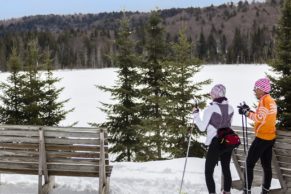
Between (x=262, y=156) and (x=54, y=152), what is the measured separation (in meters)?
3.02

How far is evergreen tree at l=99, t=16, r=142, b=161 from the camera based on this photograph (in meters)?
19.0

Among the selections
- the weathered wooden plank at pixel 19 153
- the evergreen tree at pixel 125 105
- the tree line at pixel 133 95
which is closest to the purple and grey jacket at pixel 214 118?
the weathered wooden plank at pixel 19 153

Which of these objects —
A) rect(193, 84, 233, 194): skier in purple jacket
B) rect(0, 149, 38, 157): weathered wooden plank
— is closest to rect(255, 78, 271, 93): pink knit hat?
rect(193, 84, 233, 194): skier in purple jacket

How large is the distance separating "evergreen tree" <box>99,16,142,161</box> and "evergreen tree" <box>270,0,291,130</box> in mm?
6075

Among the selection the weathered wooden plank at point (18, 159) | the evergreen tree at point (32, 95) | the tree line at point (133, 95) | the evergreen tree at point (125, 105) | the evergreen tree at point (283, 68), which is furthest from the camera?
the evergreen tree at point (125, 105)

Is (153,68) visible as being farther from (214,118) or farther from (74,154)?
(214,118)

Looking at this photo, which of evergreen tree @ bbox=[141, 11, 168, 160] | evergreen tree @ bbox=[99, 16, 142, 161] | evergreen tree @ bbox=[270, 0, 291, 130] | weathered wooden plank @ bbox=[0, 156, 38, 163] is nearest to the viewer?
weathered wooden plank @ bbox=[0, 156, 38, 163]

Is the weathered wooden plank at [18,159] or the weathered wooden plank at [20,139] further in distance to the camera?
the weathered wooden plank at [18,159]

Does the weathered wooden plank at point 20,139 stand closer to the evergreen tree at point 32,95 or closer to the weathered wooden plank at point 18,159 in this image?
the weathered wooden plank at point 18,159

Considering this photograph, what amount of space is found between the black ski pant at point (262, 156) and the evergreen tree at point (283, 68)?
750cm

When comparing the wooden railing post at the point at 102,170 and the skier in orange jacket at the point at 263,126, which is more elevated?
the skier in orange jacket at the point at 263,126

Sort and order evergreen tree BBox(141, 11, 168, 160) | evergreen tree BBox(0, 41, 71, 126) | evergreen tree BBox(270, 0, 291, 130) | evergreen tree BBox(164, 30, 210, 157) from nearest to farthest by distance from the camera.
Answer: evergreen tree BBox(270, 0, 291, 130)
evergreen tree BBox(164, 30, 210, 157)
evergreen tree BBox(0, 41, 71, 126)
evergreen tree BBox(141, 11, 168, 160)

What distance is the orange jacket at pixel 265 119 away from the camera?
6238 mm

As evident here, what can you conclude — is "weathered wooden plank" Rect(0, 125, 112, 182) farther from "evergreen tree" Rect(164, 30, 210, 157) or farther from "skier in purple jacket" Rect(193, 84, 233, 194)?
"evergreen tree" Rect(164, 30, 210, 157)
